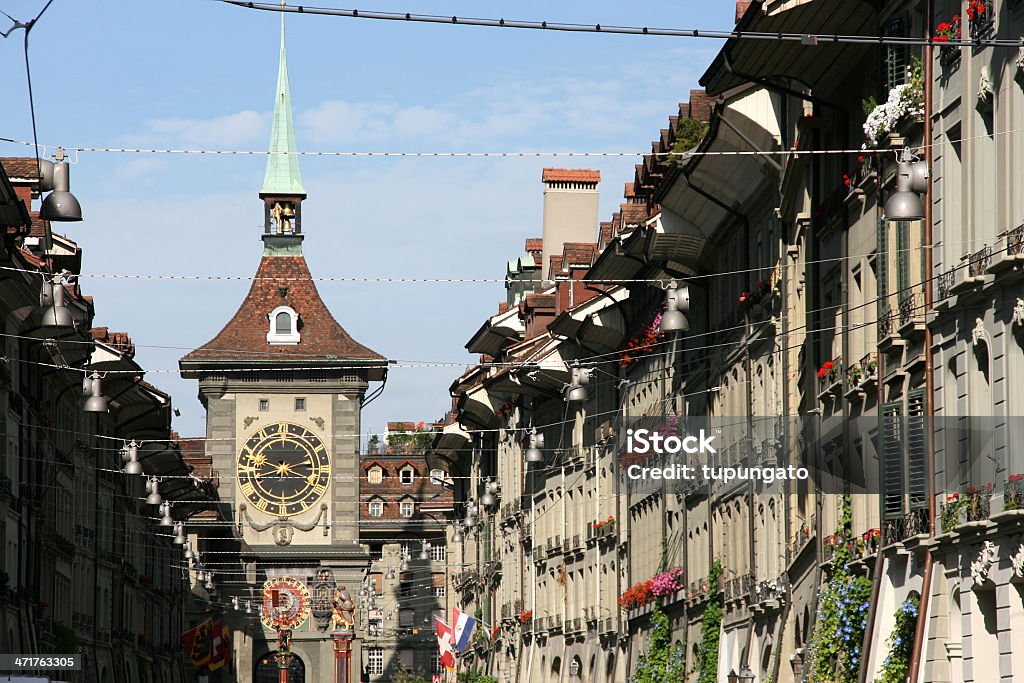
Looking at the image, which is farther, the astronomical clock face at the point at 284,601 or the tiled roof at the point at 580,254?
the astronomical clock face at the point at 284,601

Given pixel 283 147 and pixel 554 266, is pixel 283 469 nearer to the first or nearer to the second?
pixel 283 147

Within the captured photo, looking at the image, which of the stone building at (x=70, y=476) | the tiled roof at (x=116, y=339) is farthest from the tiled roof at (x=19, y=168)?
the tiled roof at (x=116, y=339)

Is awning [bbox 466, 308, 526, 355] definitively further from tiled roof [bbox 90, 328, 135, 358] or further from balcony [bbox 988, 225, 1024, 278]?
balcony [bbox 988, 225, 1024, 278]

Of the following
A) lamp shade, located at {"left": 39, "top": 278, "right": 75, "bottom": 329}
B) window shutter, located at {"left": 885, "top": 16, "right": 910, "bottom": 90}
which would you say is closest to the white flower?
window shutter, located at {"left": 885, "top": 16, "right": 910, "bottom": 90}

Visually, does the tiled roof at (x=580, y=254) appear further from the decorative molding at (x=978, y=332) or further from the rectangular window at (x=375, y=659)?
the rectangular window at (x=375, y=659)

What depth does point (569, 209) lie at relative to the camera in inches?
3204

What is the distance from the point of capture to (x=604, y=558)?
64375mm

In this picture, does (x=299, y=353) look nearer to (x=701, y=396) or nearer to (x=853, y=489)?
(x=701, y=396)

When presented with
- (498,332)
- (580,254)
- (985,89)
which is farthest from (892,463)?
(498,332)

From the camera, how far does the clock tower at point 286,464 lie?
430ft

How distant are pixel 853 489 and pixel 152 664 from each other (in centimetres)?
7369

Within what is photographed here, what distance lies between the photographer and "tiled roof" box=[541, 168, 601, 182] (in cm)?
7919

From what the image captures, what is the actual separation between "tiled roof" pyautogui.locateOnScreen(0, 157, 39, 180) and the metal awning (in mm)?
31826

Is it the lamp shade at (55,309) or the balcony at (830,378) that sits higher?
the lamp shade at (55,309)
